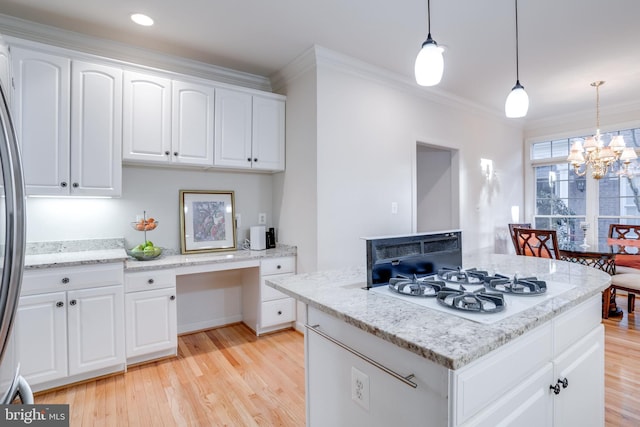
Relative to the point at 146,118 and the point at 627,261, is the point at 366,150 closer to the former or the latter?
the point at 146,118

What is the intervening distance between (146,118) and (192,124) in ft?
1.17

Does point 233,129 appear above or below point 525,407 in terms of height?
above

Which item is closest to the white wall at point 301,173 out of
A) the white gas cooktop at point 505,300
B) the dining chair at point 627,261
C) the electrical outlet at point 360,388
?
the white gas cooktop at point 505,300

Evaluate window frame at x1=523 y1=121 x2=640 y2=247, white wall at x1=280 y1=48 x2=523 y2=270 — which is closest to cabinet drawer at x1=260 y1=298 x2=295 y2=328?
white wall at x1=280 y1=48 x2=523 y2=270

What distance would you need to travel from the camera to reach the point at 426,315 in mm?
1094

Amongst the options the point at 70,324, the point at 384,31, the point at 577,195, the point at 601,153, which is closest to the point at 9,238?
the point at 70,324

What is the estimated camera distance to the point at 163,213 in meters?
3.03

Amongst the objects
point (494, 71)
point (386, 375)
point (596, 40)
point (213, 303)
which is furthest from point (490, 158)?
point (386, 375)

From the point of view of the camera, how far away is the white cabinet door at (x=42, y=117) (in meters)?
2.18

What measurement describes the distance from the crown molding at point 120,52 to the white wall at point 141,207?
95 centimetres

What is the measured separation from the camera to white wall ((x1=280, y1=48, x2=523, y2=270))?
9.77 ft

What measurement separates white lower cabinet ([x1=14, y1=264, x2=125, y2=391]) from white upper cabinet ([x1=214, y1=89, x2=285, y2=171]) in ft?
4.39

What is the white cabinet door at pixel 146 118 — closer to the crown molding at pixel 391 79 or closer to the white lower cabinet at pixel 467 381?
the crown molding at pixel 391 79

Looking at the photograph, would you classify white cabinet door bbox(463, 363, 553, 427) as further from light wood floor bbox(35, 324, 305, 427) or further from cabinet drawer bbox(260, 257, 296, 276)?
cabinet drawer bbox(260, 257, 296, 276)
